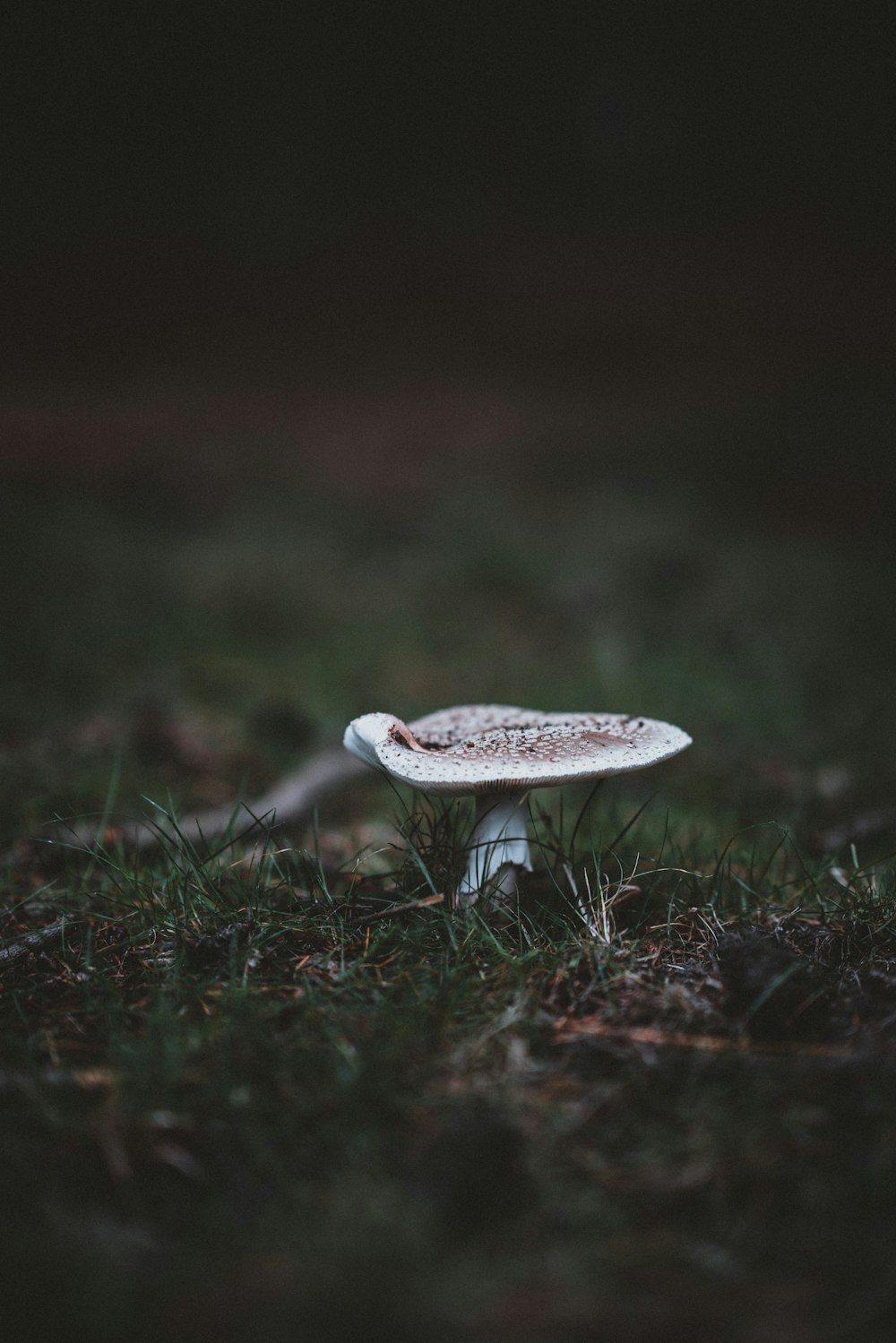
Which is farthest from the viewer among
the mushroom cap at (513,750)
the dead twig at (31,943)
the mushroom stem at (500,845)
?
the mushroom stem at (500,845)

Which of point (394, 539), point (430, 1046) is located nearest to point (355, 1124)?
point (430, 1046)

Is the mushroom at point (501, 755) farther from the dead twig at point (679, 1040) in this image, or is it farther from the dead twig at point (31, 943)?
the dead twig at point (31, 943)

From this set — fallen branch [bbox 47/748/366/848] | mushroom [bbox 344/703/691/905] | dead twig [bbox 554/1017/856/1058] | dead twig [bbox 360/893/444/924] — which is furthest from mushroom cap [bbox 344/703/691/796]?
fallen branch [bbox 47/748/366/848]

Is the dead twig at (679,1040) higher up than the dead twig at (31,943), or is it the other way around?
the dead twig at (31,943)

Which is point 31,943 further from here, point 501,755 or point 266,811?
point 501,755

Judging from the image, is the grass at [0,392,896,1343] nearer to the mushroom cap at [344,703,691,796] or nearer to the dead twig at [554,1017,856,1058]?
the dead twig at [554,1017,856,1058]

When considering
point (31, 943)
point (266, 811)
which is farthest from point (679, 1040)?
point (266, 811)

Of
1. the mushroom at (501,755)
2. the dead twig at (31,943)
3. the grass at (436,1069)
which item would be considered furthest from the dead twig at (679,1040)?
the dead twig at (31,943)

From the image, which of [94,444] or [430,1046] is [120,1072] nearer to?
[430,1046]
